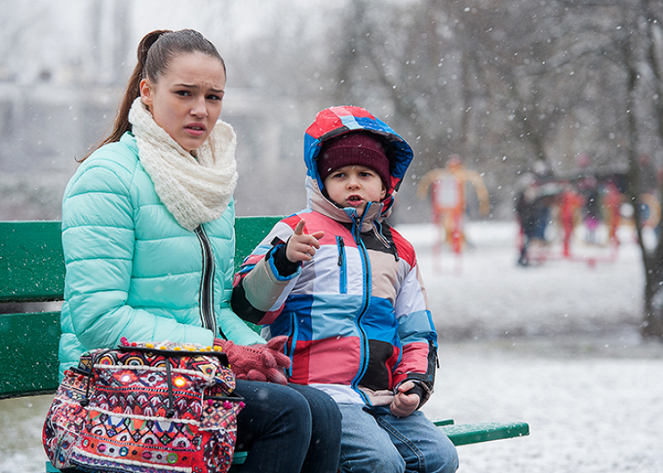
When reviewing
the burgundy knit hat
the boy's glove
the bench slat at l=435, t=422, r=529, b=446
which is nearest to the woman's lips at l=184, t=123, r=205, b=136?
the burgundy knit hat

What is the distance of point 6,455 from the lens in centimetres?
385

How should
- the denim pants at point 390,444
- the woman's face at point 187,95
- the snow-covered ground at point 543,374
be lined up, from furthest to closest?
the snow-covered ground at point 543,374 → the woman's face at point 187,95 → the denim pants at point 390,444

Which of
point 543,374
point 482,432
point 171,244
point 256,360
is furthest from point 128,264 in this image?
point 543,374

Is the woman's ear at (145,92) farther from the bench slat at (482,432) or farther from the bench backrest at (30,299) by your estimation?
the bench slat at (482,432)

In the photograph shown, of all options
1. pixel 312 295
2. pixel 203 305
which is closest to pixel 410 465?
pixel 312 295

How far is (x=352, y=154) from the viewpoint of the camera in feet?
8.25

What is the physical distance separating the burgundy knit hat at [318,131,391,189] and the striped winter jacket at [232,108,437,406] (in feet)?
0.17

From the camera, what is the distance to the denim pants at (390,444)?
204 cm

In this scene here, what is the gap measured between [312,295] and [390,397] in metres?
0.41

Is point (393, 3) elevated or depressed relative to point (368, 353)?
elevated

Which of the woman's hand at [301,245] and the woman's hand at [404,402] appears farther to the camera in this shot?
the woman's hand at [404,402]

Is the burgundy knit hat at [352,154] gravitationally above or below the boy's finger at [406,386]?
above

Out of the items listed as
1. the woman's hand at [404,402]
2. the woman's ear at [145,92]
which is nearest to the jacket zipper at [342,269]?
the woman's hand at [404,402]

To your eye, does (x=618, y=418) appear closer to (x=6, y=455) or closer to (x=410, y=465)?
(x=410, y=465)
